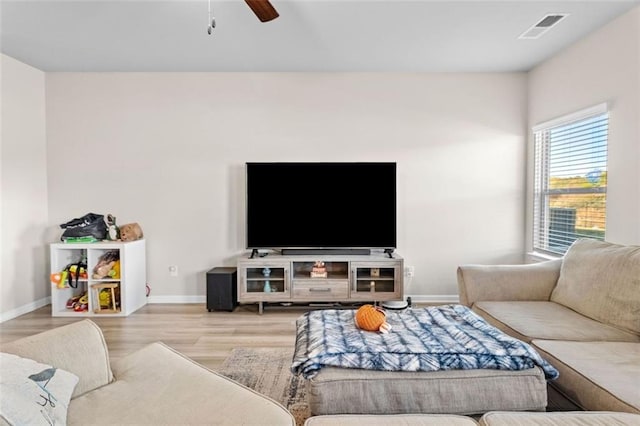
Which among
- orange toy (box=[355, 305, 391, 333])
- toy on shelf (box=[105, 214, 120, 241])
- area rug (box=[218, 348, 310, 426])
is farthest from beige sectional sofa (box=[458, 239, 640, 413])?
toy on shelf (box=[105, 214, 120, 241])

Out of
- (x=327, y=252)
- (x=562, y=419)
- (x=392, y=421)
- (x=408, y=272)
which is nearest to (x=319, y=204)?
(x=327, y=252)

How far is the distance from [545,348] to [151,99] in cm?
421

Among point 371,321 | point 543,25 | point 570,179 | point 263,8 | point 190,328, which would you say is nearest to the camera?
point 371,321

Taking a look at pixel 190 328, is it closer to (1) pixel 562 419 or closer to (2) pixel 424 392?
(2) pixel 424 392

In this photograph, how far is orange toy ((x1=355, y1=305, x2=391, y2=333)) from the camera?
2.11 m

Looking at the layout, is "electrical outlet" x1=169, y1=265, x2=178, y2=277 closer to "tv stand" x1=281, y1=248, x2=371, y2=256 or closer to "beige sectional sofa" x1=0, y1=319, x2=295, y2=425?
"tv stand" x1=281, y1=248, x2=371, y2=256

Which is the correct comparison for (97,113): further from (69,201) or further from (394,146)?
(394,146)

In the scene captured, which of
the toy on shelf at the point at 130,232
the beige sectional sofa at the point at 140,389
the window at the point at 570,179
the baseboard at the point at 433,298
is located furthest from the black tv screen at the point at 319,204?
the beige sectional sofa at the point at 140,389

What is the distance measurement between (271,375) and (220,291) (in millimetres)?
1599

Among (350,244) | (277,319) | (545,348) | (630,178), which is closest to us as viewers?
(545,348)

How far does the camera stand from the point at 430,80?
4324 millimetres

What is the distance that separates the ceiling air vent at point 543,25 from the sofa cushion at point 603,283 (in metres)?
1.68

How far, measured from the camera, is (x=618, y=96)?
2998mm

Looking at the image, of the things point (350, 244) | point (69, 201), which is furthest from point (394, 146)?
point (69, 201)
